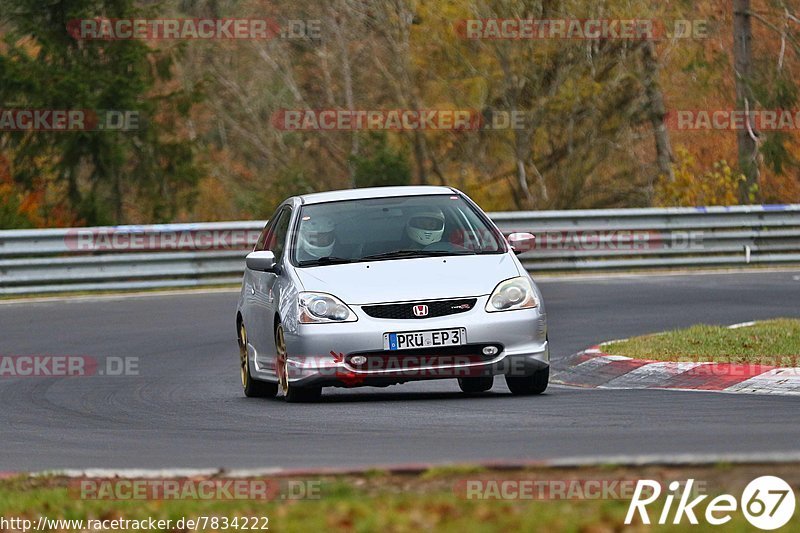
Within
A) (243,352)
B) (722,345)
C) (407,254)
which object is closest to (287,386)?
(407,254)

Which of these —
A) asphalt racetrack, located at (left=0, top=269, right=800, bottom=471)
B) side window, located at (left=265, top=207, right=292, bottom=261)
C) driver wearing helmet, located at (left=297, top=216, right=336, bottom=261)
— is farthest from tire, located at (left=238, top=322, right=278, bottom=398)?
driver wearing helmet, located at (left=297, top=216, right=336, bottom=261)

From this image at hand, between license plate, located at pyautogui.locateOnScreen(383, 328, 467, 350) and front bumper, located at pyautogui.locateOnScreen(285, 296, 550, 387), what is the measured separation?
0.03 meters

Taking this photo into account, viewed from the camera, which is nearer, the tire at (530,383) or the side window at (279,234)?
the tire at (530,383)

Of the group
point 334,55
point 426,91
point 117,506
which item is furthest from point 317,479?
point 334,55

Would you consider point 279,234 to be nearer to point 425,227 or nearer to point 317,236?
point 317,236

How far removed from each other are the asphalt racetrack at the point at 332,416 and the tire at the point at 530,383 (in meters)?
0.15

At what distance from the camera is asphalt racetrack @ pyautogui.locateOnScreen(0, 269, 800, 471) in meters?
8.28

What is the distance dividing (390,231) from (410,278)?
88cm

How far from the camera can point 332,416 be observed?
418 inches

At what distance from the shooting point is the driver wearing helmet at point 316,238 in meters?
12.1

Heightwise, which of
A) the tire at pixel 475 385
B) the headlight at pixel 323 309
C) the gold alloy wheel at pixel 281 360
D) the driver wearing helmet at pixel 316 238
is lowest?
the tire at pixel 475 385

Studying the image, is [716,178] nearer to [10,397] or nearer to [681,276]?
[681,276]

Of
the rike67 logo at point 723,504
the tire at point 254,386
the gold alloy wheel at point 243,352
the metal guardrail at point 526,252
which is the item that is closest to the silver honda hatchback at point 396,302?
the tire at point 254,386

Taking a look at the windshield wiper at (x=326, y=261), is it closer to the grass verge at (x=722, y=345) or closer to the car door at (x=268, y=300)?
the car door at (x=268, y=300)
